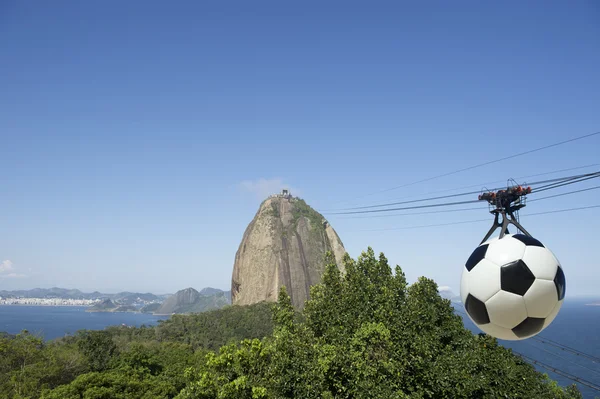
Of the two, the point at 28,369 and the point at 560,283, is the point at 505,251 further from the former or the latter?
the point at 28,369

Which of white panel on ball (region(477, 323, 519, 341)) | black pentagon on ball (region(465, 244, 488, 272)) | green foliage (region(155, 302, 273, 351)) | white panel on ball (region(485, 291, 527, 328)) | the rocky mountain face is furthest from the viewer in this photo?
the rocky mountain face

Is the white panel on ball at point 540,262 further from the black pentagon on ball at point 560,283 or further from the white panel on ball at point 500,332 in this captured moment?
the white panel on ball at point 500,332

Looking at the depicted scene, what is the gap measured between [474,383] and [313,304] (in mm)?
5976

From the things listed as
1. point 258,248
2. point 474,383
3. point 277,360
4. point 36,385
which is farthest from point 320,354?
point 258,248

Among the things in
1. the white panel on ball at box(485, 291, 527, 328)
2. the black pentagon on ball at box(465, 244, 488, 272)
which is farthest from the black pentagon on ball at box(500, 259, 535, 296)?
the black pentagon on ball at box(465, 244, 488, 272)

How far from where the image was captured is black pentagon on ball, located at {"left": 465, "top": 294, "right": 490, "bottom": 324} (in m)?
6.62

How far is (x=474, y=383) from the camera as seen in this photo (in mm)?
11094

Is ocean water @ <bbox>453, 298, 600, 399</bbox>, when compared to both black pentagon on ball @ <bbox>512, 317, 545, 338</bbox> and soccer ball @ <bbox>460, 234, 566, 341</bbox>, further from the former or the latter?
soccer ball @ <bbox>460, 234, 566, 341</bbox>

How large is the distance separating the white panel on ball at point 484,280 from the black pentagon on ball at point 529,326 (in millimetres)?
701

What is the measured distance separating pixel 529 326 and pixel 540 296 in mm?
645

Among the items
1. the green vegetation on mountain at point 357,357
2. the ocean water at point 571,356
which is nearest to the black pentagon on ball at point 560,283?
the green vegetation on mountain at point 357,357

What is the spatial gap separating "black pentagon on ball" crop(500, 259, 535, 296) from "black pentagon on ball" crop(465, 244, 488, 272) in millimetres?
500


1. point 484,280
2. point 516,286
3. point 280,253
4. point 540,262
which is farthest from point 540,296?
point 280,253

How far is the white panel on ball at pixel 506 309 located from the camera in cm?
618
